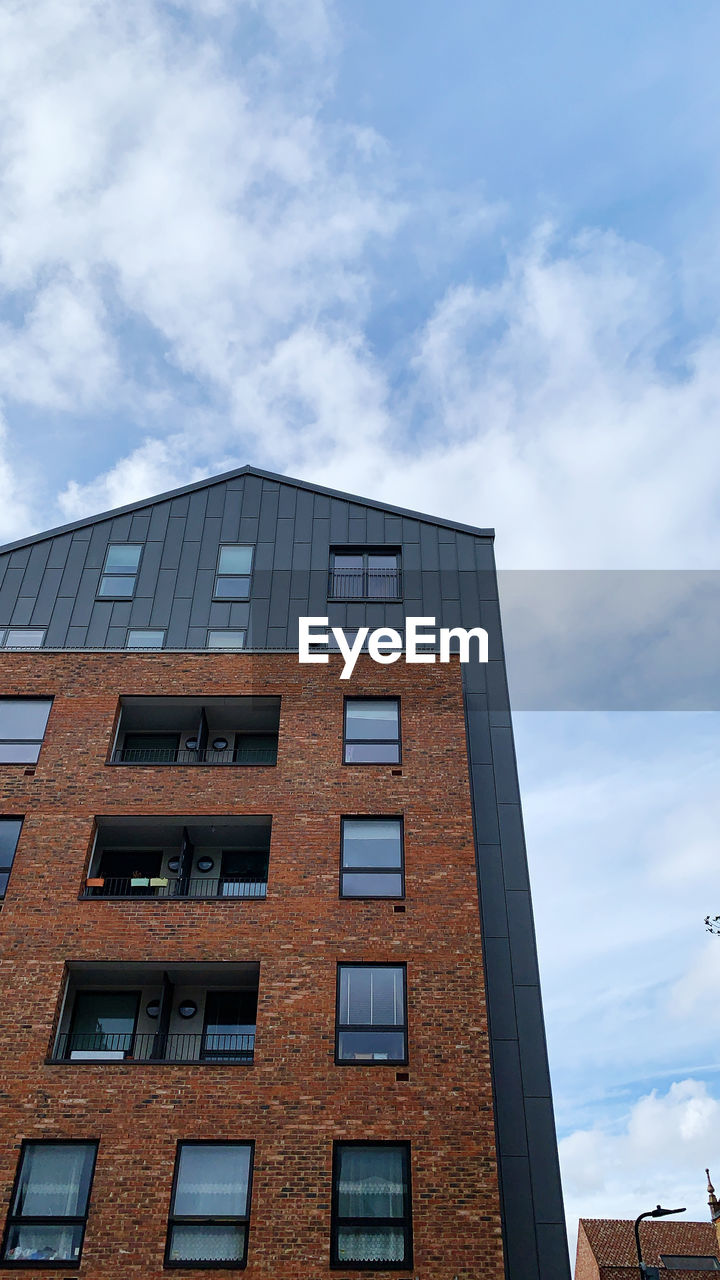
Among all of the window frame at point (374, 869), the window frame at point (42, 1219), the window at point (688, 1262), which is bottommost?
the window frame at point (42, 1219)

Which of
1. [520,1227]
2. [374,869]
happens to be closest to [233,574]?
[374,869]

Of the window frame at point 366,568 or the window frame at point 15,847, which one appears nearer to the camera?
the window frame at point 15,847

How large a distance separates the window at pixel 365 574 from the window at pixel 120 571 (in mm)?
4958

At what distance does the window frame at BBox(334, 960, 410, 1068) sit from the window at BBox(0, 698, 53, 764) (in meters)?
7.86

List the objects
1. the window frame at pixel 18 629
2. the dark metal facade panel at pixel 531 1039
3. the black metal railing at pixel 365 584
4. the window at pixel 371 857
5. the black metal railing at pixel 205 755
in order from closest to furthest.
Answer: the dark metal facade panel at pixel 531 1039 < the window at pixel 371 857 < the black metal railing at pixel 205 755 < the window frame at pixel 18 629 < the black metal railing at pixel 365 584

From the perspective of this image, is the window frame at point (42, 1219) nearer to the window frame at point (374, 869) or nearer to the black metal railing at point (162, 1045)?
the black metal railing at point (162, 1045)

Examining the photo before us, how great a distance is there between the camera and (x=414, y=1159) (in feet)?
49.4

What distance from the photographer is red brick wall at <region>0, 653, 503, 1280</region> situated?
14.7 metres

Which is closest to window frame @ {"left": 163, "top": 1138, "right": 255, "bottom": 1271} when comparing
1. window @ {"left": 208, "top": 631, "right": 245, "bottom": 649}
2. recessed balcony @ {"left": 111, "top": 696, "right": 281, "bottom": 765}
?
recessed balcony @ {"left": 111, "top": 696, "right": 281, "bottom": 765}

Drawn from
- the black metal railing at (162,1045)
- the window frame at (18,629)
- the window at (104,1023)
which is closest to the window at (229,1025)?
the black metal railing at (162,1045)

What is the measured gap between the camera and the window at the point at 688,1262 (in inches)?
1767

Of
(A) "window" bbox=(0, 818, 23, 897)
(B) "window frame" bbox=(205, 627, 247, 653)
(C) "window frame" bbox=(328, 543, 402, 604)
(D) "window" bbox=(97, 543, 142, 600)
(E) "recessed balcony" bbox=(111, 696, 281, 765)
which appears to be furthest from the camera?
(D) "window" bbox=(97, 543, 142, 600)

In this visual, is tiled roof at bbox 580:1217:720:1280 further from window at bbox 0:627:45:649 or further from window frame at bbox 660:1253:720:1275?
window at bbox 0:627:45:649

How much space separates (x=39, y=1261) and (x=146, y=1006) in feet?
15.0
